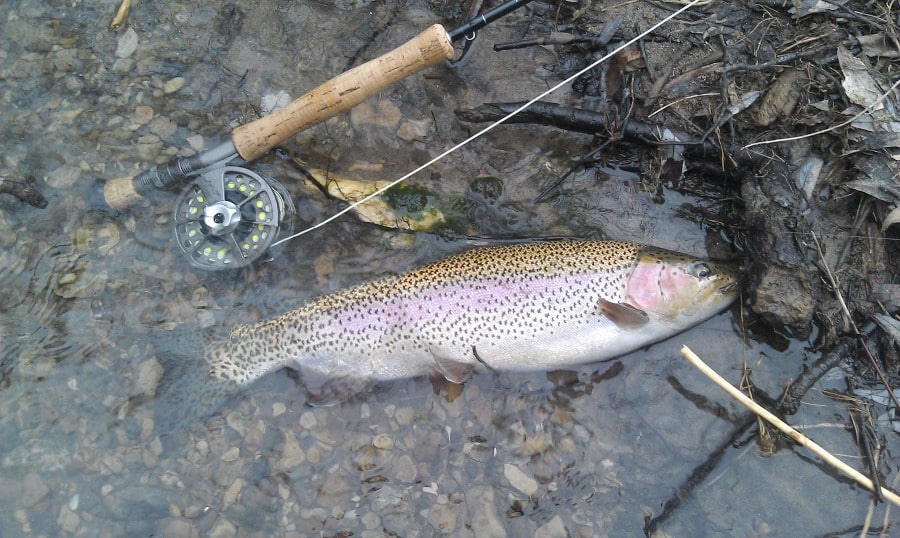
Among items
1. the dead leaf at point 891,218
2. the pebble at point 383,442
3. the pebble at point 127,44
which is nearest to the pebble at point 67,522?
the pebble at point 383,442

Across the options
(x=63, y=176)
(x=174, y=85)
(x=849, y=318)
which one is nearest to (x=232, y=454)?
(x=63, y=176)

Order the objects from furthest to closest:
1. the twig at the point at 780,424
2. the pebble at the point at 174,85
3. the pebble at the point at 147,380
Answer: the pebble at the point at 174,85 → the pebble at the point at 147,380 → the twig at the point at 780,424

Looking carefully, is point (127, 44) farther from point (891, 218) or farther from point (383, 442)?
point (891, 218)

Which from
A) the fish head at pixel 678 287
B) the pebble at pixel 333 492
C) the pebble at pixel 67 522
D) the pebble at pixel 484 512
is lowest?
the pebble at pixel 67 522

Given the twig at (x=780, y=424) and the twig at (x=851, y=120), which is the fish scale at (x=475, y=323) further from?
the twig at (x=851, y=120)

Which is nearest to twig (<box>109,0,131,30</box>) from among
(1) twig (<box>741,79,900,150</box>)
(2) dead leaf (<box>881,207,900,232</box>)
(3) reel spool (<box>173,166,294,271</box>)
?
(3) reel spool (<box>173,166,294,271</box>)

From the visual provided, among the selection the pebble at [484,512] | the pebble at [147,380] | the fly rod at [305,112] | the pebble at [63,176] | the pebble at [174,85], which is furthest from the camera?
the pebble at [174,85]

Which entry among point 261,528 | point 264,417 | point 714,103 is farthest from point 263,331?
point 714,103
